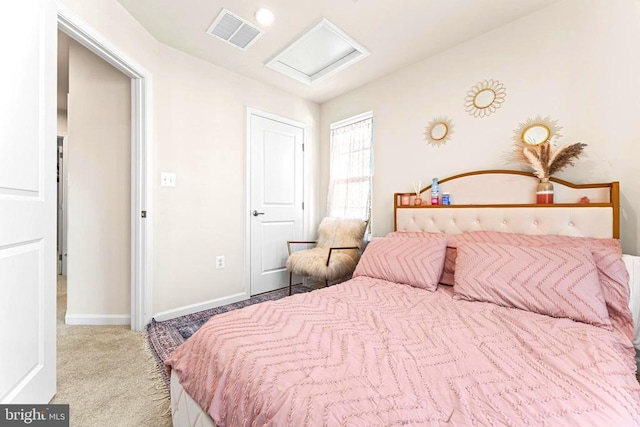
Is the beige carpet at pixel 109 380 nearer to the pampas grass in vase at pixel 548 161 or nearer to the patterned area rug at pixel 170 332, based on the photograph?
the patterned area rug at pixel 170 332

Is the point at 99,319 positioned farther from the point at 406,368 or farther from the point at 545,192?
the point at 545,192

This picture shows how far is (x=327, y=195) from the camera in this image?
3.71m

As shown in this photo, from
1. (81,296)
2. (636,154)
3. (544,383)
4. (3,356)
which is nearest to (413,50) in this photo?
(636,154)

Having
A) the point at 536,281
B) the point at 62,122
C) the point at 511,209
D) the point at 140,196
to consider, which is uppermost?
the point at 62,122

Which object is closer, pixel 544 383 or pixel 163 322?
pixel 544 383

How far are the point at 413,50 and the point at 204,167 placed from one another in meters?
2.41

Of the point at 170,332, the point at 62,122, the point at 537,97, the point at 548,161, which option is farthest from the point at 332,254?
the point at 62,122

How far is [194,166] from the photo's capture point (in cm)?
267

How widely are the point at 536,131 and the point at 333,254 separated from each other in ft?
6.87

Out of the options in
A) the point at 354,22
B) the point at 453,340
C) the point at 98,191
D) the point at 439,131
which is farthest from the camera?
the point at 439,131

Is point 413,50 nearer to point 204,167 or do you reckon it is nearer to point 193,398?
point 204,167

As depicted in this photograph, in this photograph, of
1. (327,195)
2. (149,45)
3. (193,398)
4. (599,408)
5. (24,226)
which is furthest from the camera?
(327,195)

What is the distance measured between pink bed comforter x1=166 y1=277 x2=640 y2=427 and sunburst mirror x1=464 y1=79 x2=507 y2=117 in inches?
69.5

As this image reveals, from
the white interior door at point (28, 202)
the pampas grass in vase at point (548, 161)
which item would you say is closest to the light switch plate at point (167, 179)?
the white interior door at point (28, 202)
